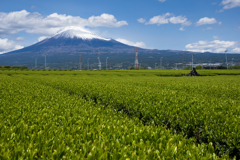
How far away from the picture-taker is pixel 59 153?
10.6ft

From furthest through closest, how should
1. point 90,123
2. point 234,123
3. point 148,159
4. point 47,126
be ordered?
1. point 234,123
2. point 90,123
3. point 47,126
4. point 148,159

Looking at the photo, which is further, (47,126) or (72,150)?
(47,126)

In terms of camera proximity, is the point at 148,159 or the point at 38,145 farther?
the point at 38,145

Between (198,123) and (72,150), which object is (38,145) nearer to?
A: (72,150)

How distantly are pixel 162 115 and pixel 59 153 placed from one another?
193 inches

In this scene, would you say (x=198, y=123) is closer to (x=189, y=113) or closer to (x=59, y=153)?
(x=189, y=113)

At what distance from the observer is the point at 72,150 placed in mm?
3338

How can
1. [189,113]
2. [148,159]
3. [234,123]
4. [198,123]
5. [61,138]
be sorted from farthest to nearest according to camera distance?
1. [189,113]
2. [198,123]
3. [234,123]
4. [61,138]
5. [148,159]

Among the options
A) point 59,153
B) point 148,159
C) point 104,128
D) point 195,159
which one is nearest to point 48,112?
point 104,128

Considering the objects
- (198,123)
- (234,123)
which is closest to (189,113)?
(198,123)

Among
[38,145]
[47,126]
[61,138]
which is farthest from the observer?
[47,126]

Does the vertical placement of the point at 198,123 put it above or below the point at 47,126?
below

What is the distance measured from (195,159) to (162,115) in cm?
381

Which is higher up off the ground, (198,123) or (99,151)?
(99,151)
